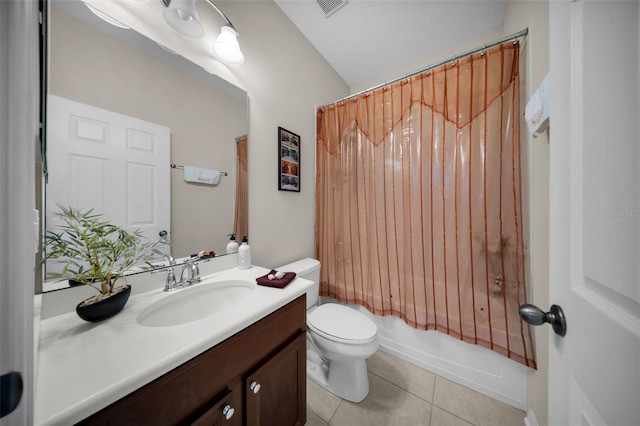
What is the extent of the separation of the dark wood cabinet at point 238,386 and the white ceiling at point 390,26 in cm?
188

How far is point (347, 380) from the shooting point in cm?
125

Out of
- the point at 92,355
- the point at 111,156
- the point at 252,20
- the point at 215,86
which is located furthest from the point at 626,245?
the point at 252,20

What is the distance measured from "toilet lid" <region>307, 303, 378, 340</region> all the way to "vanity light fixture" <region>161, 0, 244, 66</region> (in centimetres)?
157

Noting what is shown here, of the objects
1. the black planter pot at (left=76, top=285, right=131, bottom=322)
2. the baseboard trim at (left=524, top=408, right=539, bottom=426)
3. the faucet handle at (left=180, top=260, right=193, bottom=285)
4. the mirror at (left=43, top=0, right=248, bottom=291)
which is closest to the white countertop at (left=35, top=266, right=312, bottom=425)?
the black planter pot at (left=76, top=285, right=131, bottom=322)

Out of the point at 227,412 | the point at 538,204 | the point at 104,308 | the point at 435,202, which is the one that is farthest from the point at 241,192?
the point at 538,204

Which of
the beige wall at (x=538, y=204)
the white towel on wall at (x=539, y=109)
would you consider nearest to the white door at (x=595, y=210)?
the white towel on wall at (x=539, y=109)

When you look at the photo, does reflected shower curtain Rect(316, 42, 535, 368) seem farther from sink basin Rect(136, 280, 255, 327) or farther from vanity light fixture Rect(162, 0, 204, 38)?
vanity light fixture Rect(162, 0, 204, 38)

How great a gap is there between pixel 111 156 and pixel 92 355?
27.4 inches

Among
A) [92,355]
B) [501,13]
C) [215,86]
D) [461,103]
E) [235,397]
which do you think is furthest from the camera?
[501,13]

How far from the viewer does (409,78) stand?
1415 millimetres

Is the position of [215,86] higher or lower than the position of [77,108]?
higher

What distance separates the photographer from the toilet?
3.74ft

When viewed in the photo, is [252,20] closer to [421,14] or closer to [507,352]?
[421,14]

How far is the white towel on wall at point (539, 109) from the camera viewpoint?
772mm
